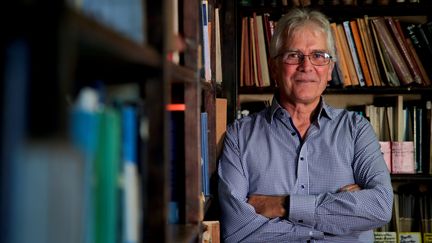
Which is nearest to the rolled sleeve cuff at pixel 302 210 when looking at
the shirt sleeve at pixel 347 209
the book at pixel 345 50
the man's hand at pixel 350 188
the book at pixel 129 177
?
the shirt sleeve at pixel 347 209

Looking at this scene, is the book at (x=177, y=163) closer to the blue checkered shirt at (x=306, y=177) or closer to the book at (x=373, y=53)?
the blue checkered shirt at (x=306, y=177)

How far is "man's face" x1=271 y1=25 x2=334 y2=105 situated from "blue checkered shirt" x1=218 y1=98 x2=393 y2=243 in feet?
→ 0.24

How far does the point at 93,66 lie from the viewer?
0.76 metres

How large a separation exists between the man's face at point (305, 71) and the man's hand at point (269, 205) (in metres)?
0.43

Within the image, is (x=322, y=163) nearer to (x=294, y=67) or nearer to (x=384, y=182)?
(x=384, y=182)

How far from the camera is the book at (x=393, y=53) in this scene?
2779mm

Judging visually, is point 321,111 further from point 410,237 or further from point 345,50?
point 410,237

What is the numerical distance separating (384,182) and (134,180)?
1468 millimetres

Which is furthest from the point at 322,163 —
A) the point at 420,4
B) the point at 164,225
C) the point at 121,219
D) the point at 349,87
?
the point at 121,219

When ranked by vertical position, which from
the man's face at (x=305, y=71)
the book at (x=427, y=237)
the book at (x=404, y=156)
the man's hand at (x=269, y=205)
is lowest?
the book at (x=427, y=237)

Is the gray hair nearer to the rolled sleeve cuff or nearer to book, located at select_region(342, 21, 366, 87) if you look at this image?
book, located at select_region(342, 21, 366, 87)

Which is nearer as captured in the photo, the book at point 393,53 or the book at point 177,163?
the book at point 177,163

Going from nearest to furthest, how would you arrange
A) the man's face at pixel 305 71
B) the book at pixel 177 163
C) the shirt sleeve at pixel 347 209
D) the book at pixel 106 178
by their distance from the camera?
the book at pixel 106 178, the book at pixel 177 163, the shirt sleeve at pixel 347 209, the man's face at pixel 305 71

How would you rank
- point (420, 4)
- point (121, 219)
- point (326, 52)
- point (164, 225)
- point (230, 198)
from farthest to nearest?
point (420, 4) → point (326, 52) → point (230, 198) → point (164, 225) → point (121, 219)
